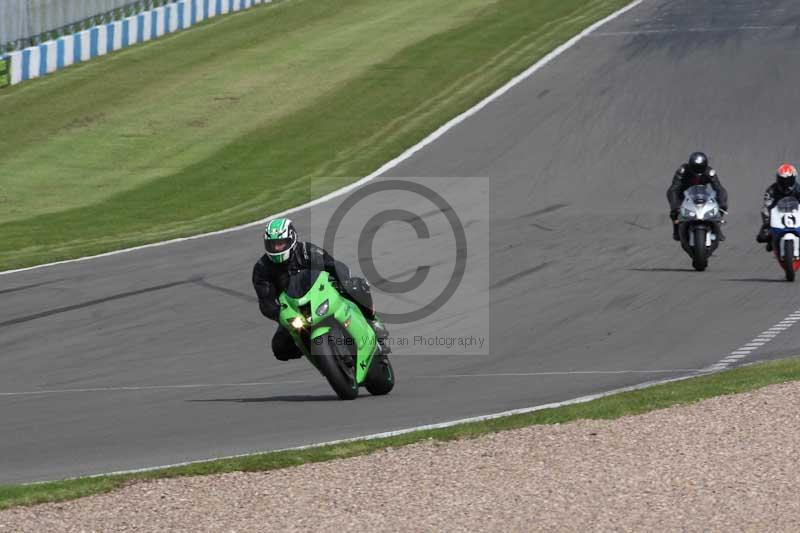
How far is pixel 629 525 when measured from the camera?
846 centimetres

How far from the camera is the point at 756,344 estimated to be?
50.1 ft

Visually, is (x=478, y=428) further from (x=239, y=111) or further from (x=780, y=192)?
(x=239, y=111)

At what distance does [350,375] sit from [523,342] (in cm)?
383

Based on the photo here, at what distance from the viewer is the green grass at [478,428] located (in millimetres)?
9562

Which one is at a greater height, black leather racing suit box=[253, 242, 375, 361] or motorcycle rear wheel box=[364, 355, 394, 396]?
black leather racing suit box=[253, 242, 375, 361]

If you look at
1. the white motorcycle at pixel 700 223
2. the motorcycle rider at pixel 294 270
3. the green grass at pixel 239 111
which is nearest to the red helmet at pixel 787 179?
the white motorcycle at pixel 700 223

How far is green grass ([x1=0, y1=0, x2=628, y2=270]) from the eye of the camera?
1102 inches

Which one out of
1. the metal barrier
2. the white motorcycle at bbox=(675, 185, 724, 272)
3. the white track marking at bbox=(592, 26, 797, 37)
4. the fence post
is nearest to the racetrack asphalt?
the white motorcycle at bbox=(675, 185, 724, 272)

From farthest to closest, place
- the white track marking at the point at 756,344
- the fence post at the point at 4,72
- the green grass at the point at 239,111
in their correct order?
the fence post at the point at 4,72, the green grass at the point at 239,111, the white track marking at the point at 756,344

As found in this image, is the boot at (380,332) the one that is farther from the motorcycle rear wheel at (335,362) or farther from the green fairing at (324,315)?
the motorcycle rear wheel at (335,362)

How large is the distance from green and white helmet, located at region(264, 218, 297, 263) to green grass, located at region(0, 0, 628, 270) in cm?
1098

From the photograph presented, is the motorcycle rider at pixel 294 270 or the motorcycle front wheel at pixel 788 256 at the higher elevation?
the motorcycle rider at pixel 294 270

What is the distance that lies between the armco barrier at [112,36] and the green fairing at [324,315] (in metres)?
29.9

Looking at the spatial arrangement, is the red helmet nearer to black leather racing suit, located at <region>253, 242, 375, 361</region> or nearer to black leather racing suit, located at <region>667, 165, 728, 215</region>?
black leather racing suit, located at <region>667, 165, 728, 215</region>
